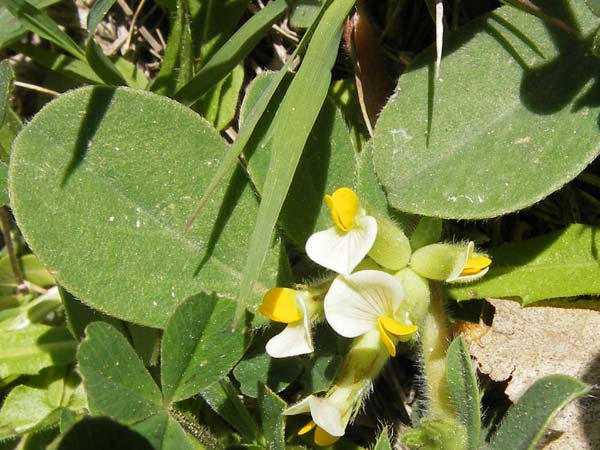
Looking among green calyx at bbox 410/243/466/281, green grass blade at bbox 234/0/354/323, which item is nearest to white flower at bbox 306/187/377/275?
green grass blade at bbox 234/0/354/323

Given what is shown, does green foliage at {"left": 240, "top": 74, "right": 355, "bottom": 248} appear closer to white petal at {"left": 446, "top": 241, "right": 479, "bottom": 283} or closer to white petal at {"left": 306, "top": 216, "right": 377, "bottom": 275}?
white petal at {"left": 306, "top": 216, "right": 377, "bottom": 275}

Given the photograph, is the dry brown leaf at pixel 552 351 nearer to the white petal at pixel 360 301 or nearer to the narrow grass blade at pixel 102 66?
the white petal at pixel 360 301

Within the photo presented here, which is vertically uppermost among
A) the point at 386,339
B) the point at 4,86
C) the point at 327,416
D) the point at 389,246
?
the point at 4,86

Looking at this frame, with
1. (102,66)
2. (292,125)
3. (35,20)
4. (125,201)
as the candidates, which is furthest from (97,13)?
(292,125)

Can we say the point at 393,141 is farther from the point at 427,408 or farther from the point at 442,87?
the point at 427,408

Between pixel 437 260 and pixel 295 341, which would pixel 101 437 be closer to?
pixel 295 341

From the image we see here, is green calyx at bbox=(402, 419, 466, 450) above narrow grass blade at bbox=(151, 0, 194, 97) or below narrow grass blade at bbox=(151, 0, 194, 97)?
below

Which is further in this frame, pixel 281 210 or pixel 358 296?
pixel 281 210

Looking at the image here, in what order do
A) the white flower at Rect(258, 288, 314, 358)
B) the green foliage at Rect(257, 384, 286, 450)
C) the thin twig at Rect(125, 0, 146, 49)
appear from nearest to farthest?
the white flower at Rect(258, 288, 314, 358)
the green foliage at Rect(257, 384, 286, 450)
the thin twig at Rect(125, 0, 146, 49)
